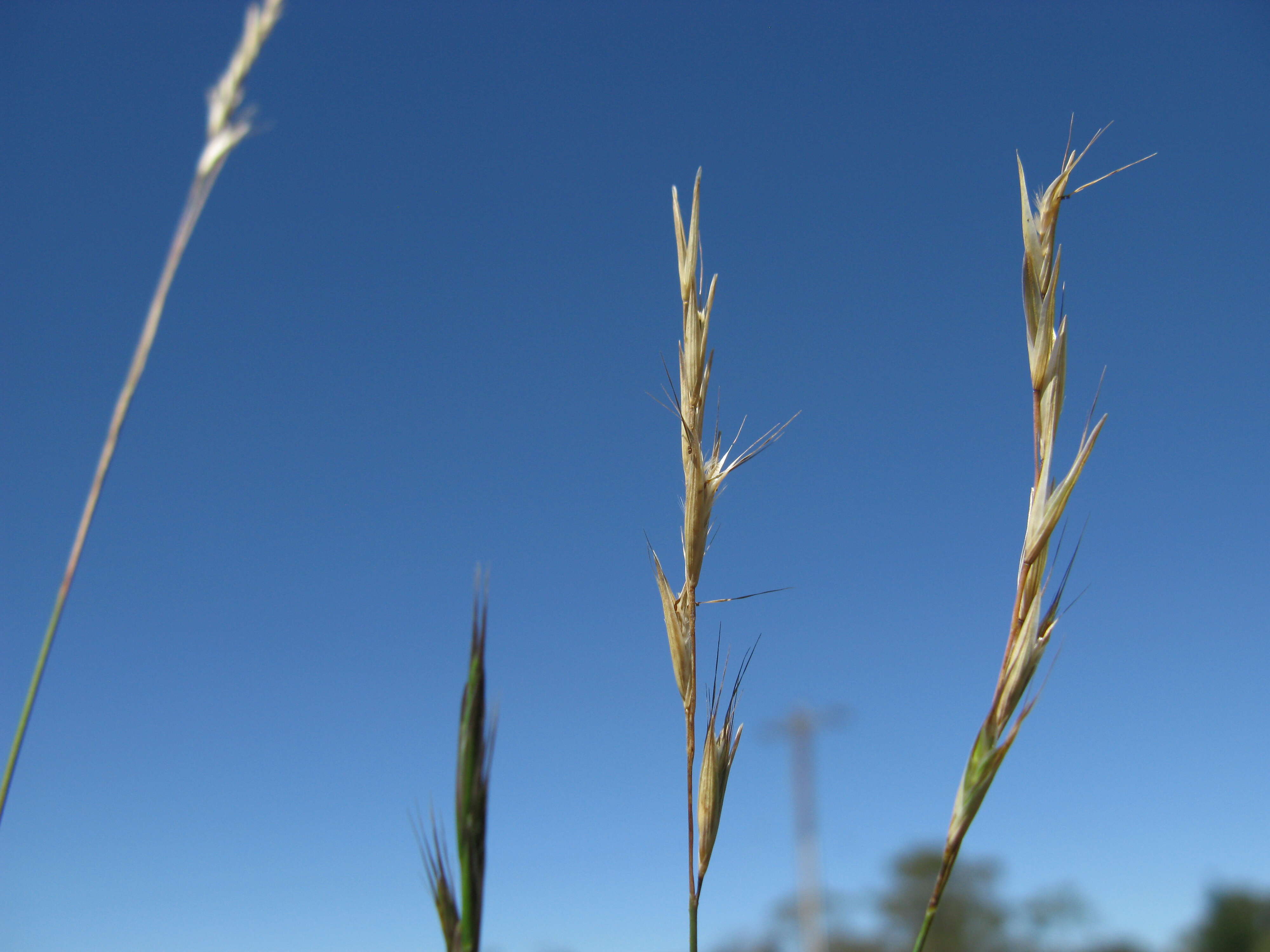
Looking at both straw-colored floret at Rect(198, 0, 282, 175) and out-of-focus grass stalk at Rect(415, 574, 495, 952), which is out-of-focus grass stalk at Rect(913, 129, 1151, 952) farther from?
straw-colored floret at Rect(198, 0, 282, 175)

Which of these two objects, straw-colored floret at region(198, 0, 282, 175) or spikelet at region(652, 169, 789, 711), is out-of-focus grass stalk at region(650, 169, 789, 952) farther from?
straw-colored floret at region(198, 0, 282, 175)

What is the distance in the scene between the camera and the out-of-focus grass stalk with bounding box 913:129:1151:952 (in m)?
0.73

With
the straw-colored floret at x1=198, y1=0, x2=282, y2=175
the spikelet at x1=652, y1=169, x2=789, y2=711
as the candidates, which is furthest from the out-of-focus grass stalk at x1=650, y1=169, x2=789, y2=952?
the straw-colored floret at x1=198, y1=0, x2=282, y2=175

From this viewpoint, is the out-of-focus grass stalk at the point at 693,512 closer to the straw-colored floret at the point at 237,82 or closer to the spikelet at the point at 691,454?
the spikelet at the point at 691,454

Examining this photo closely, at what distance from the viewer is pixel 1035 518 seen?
78cm

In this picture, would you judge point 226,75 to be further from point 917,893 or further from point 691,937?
point 917,893

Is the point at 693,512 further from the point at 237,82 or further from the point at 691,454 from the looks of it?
the point at 237,82

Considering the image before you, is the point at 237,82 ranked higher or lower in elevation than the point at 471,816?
higher

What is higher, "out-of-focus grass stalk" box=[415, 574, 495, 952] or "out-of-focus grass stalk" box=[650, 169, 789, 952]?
"out-of-focus grass stalk" box=[650, 169, 789, 952]

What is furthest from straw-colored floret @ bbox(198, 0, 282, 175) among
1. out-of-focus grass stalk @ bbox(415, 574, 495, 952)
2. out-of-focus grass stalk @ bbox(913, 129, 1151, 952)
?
out-of-focus grass stalk @ bbox(913, 129, 1151, 952)

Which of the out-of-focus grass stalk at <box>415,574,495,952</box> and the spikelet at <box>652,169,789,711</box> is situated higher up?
the spikelet at <box>652,169,789,711</box>

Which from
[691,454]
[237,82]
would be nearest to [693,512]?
[691,454]

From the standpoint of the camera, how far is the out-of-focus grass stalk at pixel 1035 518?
732mm

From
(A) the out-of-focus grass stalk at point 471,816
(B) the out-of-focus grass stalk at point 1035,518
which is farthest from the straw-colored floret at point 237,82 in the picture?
(B) the out-of-focus grass stalk at point 1035,518
